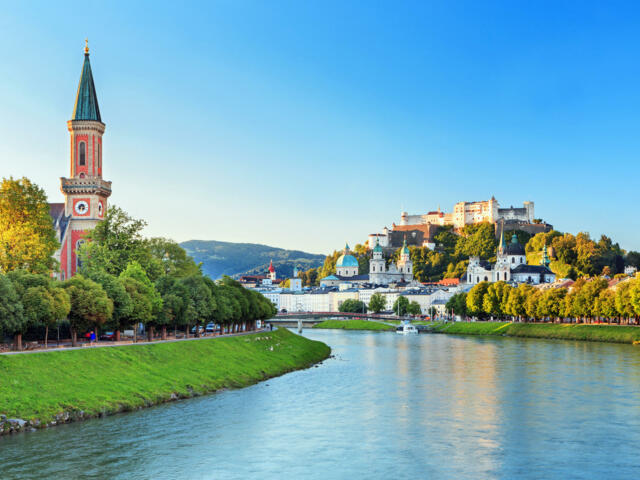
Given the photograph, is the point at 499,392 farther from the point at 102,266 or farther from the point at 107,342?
the point at 102,266

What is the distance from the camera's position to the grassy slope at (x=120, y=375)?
117 ft

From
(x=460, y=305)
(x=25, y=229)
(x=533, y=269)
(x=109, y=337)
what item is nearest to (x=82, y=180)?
(x=25, y=229)

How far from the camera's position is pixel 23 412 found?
112 feet

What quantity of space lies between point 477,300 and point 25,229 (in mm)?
90733

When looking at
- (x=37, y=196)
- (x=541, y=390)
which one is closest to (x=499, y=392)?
(x=541, y=390)

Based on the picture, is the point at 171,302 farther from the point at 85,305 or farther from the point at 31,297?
the point at 31,297

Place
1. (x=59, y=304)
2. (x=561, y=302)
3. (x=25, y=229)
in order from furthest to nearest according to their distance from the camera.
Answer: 1. (x=561, y=302)
2. (x=25, y=229)
3. (x=59, y=304)

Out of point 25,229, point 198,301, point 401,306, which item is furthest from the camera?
point 401,306

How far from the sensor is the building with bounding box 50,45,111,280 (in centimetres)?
7825

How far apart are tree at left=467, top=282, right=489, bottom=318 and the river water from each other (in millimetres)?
75779

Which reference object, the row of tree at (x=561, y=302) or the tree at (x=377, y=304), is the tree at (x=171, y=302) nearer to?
the row of tree at (x=561, y=302)

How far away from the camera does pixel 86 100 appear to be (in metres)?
79.3

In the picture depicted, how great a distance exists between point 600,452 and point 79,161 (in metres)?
61.0

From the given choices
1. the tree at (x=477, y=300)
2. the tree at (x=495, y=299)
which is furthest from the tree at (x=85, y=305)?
the tree at (x=477, y=300)
